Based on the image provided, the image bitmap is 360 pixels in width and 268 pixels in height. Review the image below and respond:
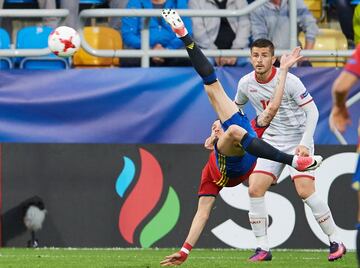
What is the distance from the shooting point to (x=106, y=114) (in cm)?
1427

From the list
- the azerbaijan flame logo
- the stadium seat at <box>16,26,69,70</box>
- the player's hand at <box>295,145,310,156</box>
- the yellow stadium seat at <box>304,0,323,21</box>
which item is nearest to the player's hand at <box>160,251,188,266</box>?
the player's hand at <box>295,145,310,156</box>

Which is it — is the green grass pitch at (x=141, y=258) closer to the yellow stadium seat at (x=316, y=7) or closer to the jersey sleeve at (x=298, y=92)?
the jersey sleeve at (x=298, y=92)

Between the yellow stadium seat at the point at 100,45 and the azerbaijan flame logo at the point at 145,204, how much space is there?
160cm

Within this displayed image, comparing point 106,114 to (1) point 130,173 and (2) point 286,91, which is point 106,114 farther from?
(2) point 286,91

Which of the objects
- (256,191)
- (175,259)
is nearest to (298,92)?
(256,191)

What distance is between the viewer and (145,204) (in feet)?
45.4

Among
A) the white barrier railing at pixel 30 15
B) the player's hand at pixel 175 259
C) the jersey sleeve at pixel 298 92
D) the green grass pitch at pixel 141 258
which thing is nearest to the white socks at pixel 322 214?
the green grass pitch at pixel 141 258

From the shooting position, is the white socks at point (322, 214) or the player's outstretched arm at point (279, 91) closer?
the player's outstretched arm at point (279, 91)

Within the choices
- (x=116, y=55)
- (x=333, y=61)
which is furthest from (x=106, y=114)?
(x=333, y=61)

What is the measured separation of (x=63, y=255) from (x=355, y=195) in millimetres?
3995

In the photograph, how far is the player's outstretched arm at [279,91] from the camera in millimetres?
11125

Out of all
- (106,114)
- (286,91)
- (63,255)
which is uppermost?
(286,91)

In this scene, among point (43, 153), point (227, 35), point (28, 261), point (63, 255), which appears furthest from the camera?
point (227, 35)

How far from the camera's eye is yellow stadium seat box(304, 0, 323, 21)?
1622 cm
